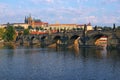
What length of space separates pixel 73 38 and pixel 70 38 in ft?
3.05

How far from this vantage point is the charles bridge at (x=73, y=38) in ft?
256

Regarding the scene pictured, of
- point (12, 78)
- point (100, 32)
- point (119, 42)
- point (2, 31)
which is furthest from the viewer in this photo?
point (2, 31)

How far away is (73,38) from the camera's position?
98375 mm

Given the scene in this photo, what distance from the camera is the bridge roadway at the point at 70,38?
78125mm

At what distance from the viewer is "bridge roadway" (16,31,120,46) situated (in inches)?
3076

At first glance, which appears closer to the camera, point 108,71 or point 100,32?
point 108,71

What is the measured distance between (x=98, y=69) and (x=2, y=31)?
102 m

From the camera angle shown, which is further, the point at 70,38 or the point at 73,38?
the point at 73,38

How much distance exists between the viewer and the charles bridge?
7806cm

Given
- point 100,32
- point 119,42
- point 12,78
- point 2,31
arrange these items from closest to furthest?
point 12,78 → point 119,42 → point 100,32 → point 2,31

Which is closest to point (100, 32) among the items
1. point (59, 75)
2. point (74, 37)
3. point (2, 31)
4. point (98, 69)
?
point (74, 37)

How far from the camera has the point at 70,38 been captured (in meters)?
98.0

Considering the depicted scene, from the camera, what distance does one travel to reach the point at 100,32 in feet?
270

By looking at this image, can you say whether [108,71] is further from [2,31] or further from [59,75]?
[2,31]
